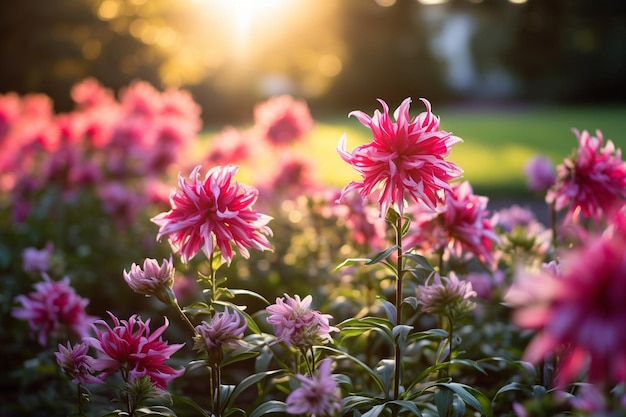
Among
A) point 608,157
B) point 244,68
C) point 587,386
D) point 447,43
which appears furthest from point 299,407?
point 447,43

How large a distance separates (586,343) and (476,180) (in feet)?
22.1

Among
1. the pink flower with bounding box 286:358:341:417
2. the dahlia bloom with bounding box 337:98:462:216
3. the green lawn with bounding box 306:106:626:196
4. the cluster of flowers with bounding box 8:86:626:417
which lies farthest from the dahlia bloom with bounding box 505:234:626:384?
the green lawn with bounding box 306:106:626:196

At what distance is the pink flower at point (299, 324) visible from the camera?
1339mm

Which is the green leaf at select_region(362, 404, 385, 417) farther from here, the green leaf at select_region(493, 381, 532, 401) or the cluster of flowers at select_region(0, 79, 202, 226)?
the cluster of flowers at select_region(0, 79, 202, 226)

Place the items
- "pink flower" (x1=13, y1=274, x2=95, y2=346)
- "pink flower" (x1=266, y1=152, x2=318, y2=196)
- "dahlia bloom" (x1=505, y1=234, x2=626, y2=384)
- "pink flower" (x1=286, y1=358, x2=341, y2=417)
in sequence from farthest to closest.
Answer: "pink flower" (x1=266, y1=152, x2=318, y2=196) < "pink flower" (x1=13, y1=274, x2=95, y2=346) < "pink flower" (x1=286, y1=358, x2=341, y2=417) < "dahlia bloom" (x1=505, y1=234, x2=626, y2=384)

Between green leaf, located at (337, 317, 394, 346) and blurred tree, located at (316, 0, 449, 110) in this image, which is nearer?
green leaf, located at (337, 317, 394, 346)

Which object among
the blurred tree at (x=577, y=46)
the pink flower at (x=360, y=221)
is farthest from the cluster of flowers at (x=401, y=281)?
the blurred tree at (x=577, y=46)

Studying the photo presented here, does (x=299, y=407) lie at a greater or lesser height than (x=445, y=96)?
lesser

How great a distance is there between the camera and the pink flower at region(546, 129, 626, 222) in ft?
5.95

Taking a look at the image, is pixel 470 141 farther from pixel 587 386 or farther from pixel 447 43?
pixel 447 43

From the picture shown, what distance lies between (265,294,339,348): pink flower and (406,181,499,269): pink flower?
1.60ft

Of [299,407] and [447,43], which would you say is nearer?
[299,407]

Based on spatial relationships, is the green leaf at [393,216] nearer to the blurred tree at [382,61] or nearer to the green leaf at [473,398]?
the green leaf at [473,398]

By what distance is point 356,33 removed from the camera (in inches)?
755
